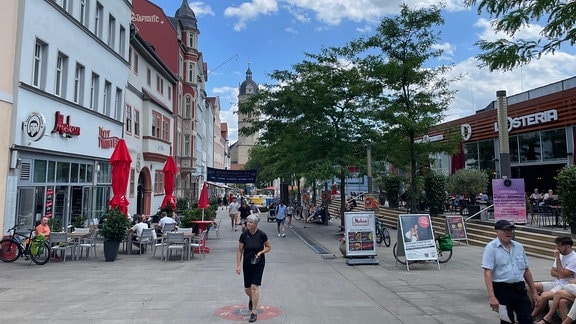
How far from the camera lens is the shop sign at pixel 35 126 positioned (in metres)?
A: 13.8

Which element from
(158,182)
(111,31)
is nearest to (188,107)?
(158,182)

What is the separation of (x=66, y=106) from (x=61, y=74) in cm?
127

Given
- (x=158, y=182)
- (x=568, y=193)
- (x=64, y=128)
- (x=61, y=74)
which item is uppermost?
(x=61, y=74)

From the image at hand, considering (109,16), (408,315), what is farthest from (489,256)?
(109,16)

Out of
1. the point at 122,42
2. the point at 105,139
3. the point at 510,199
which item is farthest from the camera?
the point at 122,42

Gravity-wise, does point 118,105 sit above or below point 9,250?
above

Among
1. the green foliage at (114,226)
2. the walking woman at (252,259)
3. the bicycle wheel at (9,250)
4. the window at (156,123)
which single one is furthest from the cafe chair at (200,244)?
the window at (156,123)

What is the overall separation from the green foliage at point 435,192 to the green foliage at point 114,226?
15.2 meters

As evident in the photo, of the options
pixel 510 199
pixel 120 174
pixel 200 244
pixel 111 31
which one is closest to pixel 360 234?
pixel 510 199

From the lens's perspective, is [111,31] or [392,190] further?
[392,190]

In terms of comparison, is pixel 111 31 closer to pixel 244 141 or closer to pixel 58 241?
pixel 58 241

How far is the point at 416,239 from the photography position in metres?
12.0

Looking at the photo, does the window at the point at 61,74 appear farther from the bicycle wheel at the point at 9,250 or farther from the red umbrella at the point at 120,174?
the bicycle wheel at the point at 9,250

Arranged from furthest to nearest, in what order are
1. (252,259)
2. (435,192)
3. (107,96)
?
(435,192) < (107,96) < (252,259)
